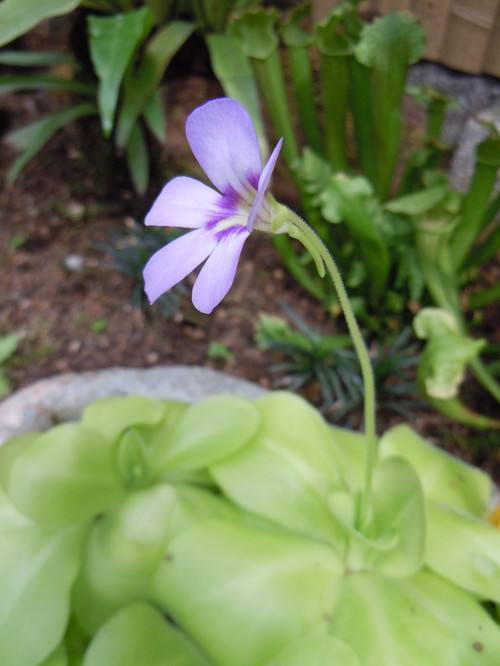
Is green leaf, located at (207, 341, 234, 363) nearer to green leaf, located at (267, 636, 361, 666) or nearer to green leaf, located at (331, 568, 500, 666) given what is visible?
green leaf, located at (331, 568, 500, 666)

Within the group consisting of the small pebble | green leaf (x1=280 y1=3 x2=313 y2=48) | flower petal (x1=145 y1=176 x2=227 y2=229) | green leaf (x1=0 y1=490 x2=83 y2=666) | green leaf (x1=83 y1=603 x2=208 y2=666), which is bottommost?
the small pebble

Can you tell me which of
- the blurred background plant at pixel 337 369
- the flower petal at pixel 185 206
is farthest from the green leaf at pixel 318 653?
the blurred background plant at pixel 337 369

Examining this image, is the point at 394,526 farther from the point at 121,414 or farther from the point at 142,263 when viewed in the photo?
the point at 142,263

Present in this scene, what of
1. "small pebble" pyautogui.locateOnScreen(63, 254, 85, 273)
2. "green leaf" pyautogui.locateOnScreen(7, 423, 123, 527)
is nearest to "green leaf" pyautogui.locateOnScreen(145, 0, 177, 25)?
"small pebble" pyautogui.locateOnScreen(63, 254, 85, 273)

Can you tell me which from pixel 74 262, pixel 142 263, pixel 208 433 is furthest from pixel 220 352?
pixel 208 433

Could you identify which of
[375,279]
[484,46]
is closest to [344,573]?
[375,279]

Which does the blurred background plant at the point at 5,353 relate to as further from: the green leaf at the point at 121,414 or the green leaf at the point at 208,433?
the green leaf at the point at 208,433
